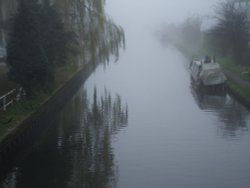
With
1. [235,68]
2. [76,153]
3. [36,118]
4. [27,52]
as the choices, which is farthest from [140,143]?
[235,68]

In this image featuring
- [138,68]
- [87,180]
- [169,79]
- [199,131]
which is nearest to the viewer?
[87,180]

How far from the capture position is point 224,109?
28.7 meters

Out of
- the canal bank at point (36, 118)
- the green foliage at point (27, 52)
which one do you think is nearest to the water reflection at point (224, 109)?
the canal bank at point (36, 118)

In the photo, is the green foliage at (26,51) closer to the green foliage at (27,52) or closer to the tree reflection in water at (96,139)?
the green foliage at (27,52)

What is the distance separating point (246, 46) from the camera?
4153 centimetres

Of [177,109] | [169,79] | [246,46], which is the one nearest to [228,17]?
[246,46]

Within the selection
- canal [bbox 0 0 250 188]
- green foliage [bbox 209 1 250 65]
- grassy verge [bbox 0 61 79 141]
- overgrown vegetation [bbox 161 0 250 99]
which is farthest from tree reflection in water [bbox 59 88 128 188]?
green foliage [bbox 209 1 250 65]

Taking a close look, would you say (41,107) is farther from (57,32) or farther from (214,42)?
(214,42)

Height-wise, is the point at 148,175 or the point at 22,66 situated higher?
the point at 22,66

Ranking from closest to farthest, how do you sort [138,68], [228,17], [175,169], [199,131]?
[175,169], [199,131], [228,17], [138,68]

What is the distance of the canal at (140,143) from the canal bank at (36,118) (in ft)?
A: 1.26

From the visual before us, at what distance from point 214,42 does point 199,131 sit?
2719 centimetres

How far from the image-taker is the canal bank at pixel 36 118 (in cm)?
1781

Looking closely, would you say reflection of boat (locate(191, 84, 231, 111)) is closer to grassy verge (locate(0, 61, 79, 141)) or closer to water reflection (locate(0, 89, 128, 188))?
water reflection (locate(0, 89, 128, 188))
